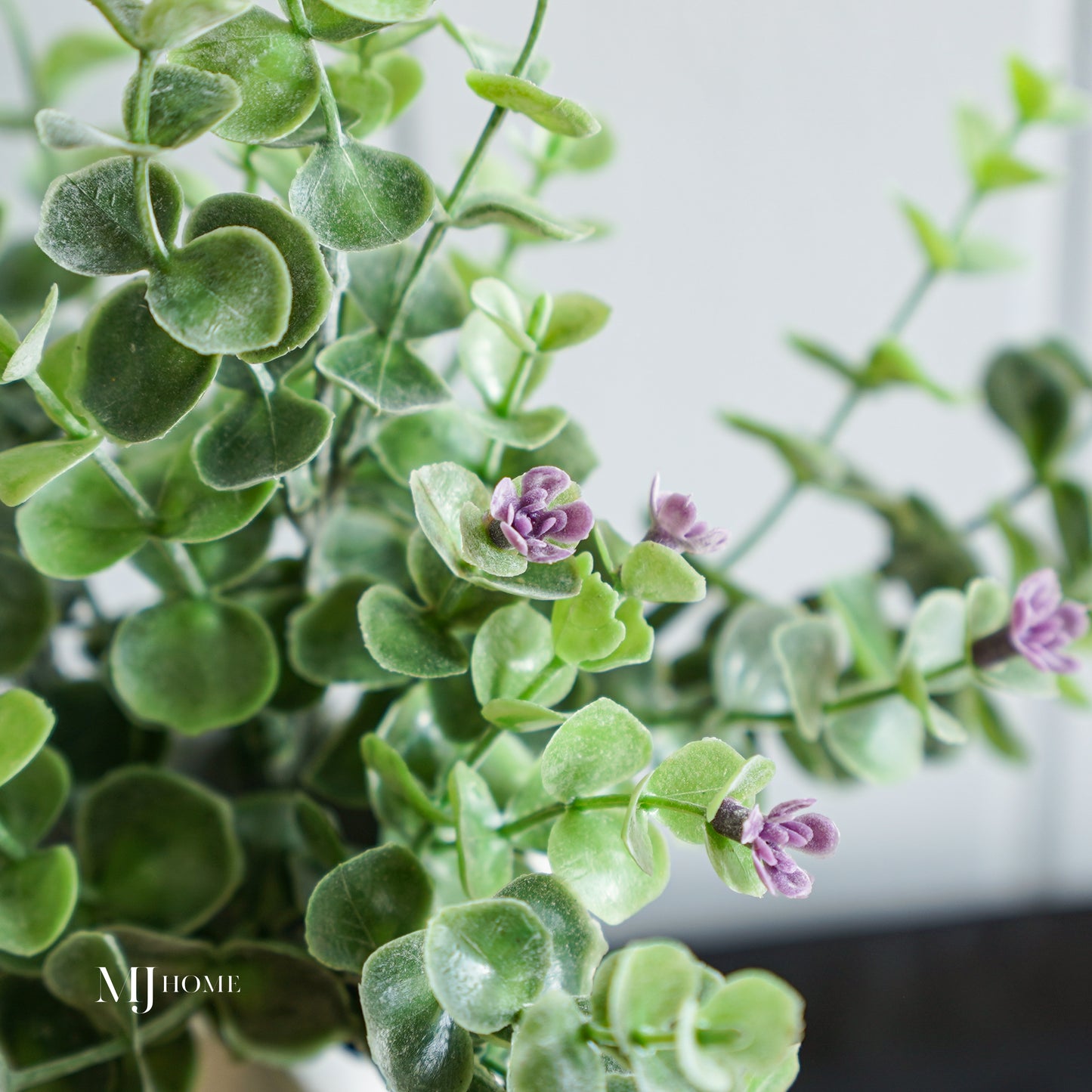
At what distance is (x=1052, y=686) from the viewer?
29cm

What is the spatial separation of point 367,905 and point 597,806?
6 cm

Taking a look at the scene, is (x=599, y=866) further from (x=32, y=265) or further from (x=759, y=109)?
(x=759, y=109)

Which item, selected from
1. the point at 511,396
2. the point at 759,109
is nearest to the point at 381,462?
the point at 511,396

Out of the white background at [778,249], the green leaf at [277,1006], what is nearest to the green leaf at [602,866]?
the green leaf at [277,1006]

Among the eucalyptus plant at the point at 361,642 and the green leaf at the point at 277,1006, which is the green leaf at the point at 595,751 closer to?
the eucalyptus plant at the point at 361,642

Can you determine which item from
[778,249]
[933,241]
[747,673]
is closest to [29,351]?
[747,673]

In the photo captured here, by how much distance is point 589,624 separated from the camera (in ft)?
0.69

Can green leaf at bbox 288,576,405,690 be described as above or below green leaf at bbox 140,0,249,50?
below

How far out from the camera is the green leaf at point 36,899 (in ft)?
0.79

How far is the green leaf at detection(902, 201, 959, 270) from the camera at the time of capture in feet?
1.33

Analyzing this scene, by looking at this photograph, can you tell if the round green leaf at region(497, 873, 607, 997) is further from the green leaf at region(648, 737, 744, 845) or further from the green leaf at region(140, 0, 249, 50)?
the green leaf at region(140, 0, 249, 50)

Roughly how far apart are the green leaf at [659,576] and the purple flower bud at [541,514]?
0.05ft

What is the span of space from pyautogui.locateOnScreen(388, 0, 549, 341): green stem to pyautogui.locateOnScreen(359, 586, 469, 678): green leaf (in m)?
0.06

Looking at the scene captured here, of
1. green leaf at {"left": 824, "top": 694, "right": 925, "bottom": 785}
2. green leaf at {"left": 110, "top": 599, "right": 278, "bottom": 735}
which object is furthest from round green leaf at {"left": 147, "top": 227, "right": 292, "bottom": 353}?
green leaf at {"left": 824, "top": 694, "right": 925, "bottom": 785}
